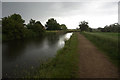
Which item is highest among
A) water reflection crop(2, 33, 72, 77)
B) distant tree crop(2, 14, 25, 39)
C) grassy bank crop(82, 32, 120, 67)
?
distant tree crop(2, 14, 25, 39)

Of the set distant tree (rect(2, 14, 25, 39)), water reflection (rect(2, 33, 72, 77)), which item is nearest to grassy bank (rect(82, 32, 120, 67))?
water reflection (rect(2, 33, 72, 77))

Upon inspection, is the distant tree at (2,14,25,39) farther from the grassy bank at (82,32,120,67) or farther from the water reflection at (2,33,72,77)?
the grassy bank at (82,32,120,67)

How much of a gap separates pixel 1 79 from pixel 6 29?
24016 millimetres

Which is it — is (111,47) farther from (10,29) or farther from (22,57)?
(10,29)

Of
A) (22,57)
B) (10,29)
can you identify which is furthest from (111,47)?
(10,29)

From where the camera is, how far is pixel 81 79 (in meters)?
4.00

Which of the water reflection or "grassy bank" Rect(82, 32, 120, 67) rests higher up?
"grassy bank" Rect(82, 32, 120, 67)

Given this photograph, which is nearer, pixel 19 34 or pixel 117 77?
pixel 117 77

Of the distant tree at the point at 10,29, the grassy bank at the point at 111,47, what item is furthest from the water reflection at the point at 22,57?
the distant tree at the point at 10,29

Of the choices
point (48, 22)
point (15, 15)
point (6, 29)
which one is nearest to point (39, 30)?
point (15, 15)

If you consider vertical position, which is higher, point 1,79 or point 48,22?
point 48,22

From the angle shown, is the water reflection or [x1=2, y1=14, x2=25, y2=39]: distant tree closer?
the water reflection

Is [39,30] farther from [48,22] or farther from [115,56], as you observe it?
[115,56]

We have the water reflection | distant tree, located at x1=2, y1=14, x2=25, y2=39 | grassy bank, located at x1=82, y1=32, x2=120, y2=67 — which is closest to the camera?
grassy bank, located at x1=82, y1=32, x2=120, y2=67
